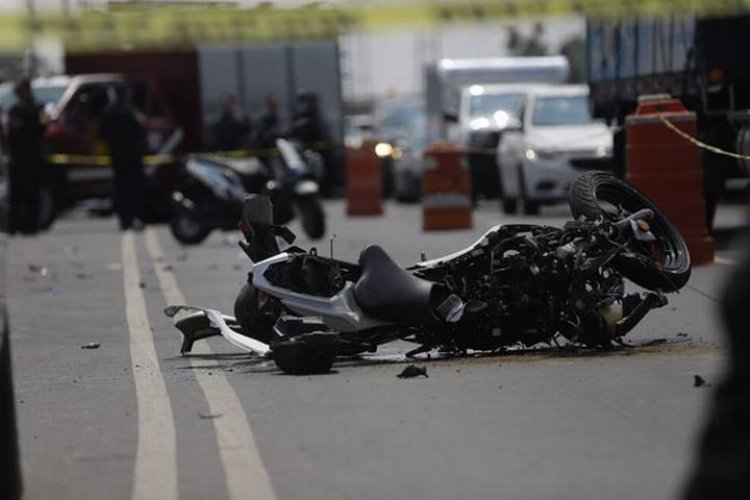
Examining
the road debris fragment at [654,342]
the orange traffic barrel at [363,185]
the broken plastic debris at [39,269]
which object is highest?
the road debris fragment at [654,342]

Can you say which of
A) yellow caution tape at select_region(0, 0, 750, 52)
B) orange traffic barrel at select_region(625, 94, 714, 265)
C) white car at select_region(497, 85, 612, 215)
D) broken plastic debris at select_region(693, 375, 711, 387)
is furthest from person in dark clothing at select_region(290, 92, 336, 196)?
broken plastic debris at select_region(693, 375, 711, 387)

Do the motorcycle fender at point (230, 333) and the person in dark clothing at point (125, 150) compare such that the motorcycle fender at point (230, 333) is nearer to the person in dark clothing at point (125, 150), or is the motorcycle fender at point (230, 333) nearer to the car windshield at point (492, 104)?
the person in dark clothing at point (125, 150)

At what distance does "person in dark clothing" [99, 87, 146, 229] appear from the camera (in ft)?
93.8

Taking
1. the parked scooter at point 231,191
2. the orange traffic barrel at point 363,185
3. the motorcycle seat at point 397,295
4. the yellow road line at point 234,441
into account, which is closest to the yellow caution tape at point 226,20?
the yellow road line at point 234,441

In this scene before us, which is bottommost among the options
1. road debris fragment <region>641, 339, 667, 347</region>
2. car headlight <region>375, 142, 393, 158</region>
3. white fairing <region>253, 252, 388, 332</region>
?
car headlight <region>375, 142, 393, 158</region>

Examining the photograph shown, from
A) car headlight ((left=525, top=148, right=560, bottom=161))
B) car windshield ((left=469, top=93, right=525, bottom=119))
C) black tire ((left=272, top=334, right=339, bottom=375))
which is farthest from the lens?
car windshield ((left=469, top=93, right=525, bottom=119))

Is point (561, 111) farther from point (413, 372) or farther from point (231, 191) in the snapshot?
point (413, 372)

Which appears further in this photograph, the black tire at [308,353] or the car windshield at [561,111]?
the car windshield at [561,111]

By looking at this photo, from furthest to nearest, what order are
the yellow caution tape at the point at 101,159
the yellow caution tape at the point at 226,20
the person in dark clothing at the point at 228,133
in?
the person in dark clothing at the point at 228,133, the yellow caution tape at the point at 101,159, the yellow caution tape at the point at 226,20

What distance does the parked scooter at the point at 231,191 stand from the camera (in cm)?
2311

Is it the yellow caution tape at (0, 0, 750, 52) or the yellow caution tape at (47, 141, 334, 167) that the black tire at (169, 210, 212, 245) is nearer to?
the yellow caution tape at (47, 141, 334, 167)

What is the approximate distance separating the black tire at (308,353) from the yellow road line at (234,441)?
13.8 inches

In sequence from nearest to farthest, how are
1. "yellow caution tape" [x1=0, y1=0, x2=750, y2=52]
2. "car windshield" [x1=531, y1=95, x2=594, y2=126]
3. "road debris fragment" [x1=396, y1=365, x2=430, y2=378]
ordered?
"road debris fragment" [x1=396, y1=365, x2=430, y2=378]
"yellow caution tape" [x1=0, y1=0, x2=750, y2=52]
"car windshield" [x1=531, y1=95, x2=594, y2=126]

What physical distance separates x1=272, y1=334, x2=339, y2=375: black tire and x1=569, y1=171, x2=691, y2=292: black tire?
1.76 meters
